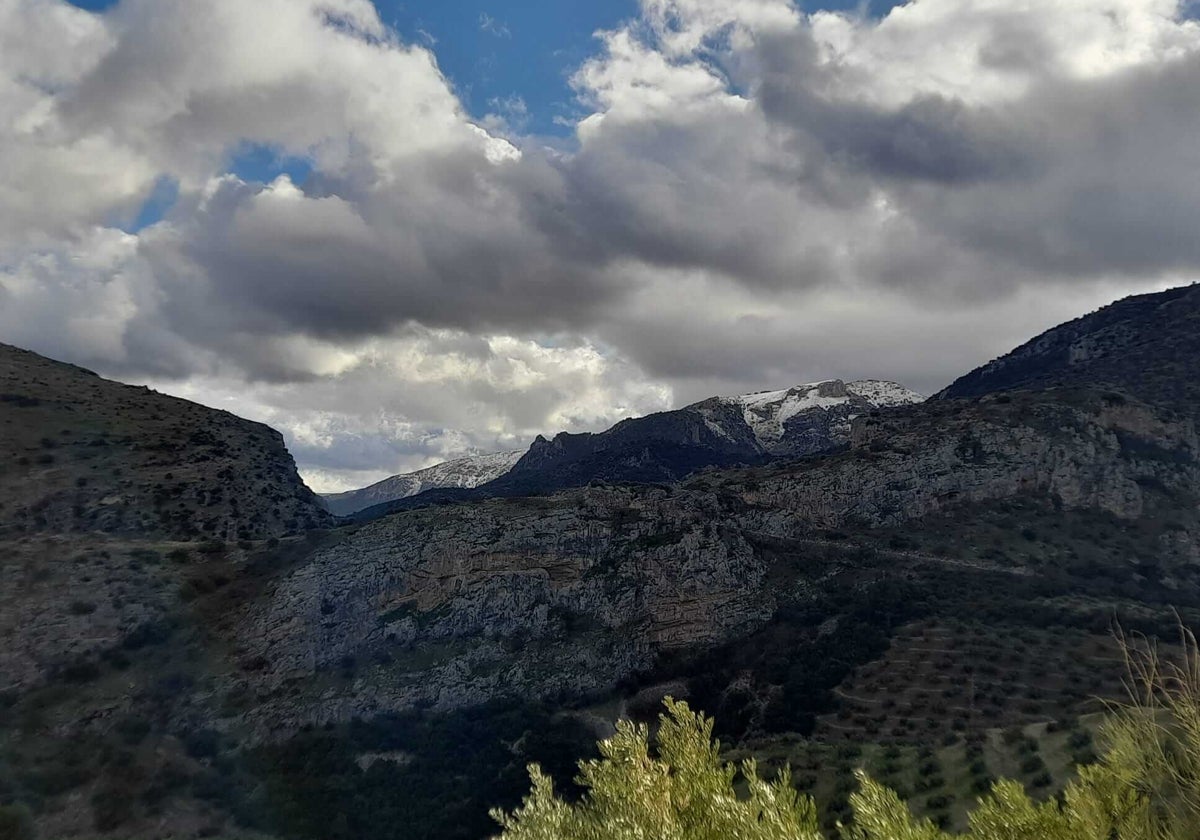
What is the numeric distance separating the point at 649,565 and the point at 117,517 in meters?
66.5

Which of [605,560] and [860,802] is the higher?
[860,802]

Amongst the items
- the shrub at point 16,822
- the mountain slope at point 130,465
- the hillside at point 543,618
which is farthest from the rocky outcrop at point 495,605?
the mountain slope at point 130,465

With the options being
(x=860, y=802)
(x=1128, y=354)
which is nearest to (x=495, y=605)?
(x=860, y=802)

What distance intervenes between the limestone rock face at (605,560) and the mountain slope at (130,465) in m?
21.8

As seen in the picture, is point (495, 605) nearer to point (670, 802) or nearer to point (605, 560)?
point (605, 560)

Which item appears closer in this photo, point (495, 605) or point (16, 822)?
point (16, 822)

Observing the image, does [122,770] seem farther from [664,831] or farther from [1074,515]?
[1074,515]

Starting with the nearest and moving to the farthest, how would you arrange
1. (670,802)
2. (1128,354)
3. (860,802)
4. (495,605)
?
(860,802), (670,802), (495,605), (1128,354)

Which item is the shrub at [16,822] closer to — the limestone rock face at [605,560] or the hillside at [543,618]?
the hillside at [543,618]

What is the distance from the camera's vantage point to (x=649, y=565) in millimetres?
84875

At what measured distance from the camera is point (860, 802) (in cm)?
810

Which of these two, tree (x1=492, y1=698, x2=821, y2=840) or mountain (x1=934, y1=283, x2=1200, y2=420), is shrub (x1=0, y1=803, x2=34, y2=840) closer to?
tree (x1=492, y1=698, x2=821, y2=840)

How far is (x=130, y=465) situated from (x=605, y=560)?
65.6m

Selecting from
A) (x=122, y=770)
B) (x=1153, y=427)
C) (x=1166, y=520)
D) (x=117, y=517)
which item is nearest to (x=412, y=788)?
(x=122, y=770)
